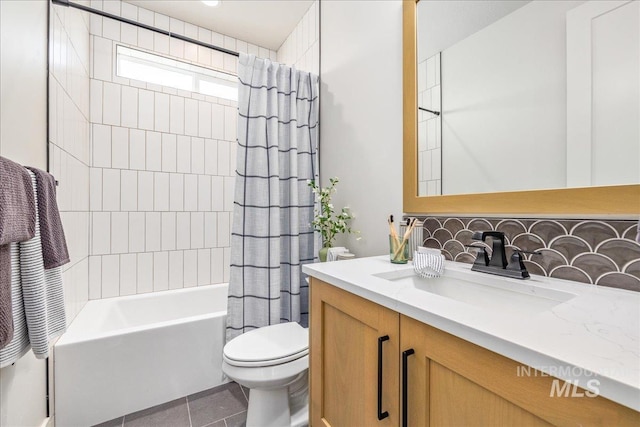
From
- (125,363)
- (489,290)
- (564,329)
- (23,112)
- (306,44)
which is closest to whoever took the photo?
(564,329)

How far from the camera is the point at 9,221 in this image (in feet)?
2.34

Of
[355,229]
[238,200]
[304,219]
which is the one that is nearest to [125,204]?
[238,200]

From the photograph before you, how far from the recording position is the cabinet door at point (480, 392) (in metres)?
0.39

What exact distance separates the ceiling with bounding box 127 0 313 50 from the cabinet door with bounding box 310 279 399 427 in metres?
2.19

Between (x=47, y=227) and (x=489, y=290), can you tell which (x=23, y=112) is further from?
(x=489, y=290)

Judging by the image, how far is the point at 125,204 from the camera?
213 centimetres

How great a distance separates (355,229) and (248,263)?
67 cm

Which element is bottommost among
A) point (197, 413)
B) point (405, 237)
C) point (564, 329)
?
point (197, 413)

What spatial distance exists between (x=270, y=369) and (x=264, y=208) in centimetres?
85

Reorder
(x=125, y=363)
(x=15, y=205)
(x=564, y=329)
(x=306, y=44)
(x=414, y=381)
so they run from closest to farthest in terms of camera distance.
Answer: (x=564, y=329) → (x=414, y=381) → (x=15, y=205) → (x=125, y=363) → (x=306, y=44)

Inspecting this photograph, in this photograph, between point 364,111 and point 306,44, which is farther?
point 306,44

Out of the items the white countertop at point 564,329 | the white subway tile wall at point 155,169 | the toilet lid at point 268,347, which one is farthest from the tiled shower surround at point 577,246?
the white subway tile wall at point 155,169

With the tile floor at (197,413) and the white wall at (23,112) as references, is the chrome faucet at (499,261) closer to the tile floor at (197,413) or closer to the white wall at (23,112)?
the tile floor at (197,413)

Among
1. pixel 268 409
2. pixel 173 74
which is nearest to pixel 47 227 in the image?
pixel 268 409
